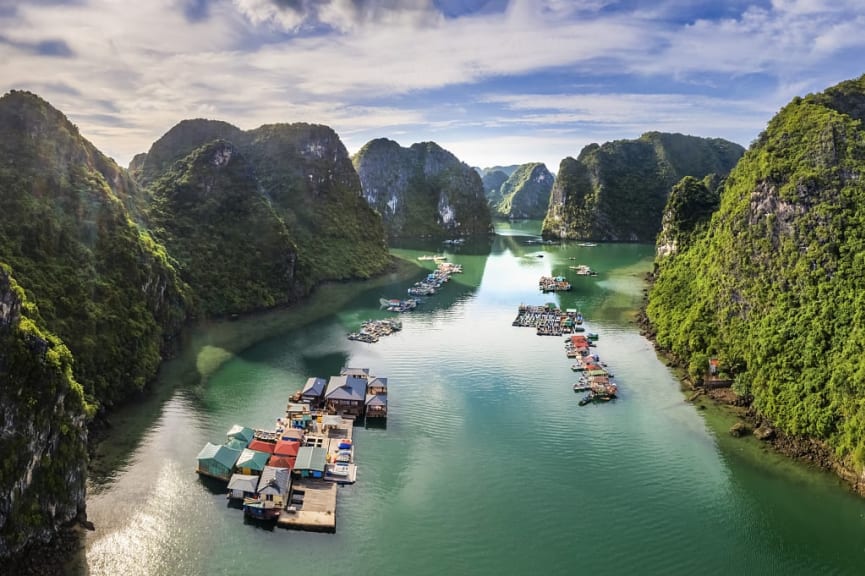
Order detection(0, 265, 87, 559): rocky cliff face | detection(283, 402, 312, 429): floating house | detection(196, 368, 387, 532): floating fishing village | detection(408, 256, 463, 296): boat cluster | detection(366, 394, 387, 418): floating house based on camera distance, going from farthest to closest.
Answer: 1. detection(408, 256, 463, 296): boat cluster
2. detection(366, 394, 387, 418): floating house
3. detection(283, 402, 312, 429): floating house
4. detection(196, 368, 387, 532): floating fishing village
5. detection(0, 265, 87, 559): rocky cliff face

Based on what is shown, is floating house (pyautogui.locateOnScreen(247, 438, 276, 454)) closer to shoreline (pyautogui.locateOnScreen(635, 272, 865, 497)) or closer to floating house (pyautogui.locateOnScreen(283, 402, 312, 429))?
floating house (pyautogui.locateOnScreen(283, 402, 312, 429))

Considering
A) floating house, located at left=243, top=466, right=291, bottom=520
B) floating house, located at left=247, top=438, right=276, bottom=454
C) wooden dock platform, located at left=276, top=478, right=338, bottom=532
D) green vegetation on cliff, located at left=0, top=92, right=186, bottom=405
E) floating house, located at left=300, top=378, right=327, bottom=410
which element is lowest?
wooden dock platform, located at left=276, top=478, right=338, bottom=532

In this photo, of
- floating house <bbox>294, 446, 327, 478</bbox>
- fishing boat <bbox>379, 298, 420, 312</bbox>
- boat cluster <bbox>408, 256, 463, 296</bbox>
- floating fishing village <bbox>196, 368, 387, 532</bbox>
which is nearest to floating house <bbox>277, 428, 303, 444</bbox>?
floating fishing village <bbox>196, 368, 387, 532</bbox>

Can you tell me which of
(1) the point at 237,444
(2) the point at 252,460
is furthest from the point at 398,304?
(2) the point at 252,460

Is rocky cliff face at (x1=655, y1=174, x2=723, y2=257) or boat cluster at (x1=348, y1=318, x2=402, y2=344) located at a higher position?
rocky cliff face at (x1=655, y1=174, x2=723, y2=257)

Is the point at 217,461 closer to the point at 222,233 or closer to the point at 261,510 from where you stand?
the point at 261,510

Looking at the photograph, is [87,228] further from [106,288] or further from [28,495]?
[28,495]

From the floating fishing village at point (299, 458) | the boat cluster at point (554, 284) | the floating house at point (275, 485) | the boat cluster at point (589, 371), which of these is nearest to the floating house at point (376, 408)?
the floating fishing village at point (299, 458)
